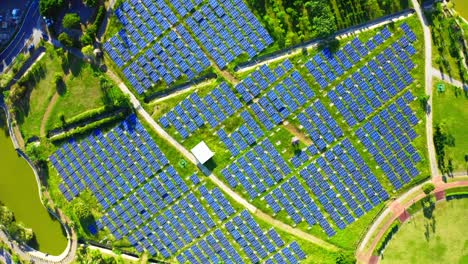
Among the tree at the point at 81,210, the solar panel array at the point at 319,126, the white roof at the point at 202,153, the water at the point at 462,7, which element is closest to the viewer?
the water at the point at 462,7

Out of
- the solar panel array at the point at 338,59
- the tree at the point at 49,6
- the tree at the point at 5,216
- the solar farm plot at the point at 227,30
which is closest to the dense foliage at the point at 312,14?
the solar farm plot at the point at 227,30

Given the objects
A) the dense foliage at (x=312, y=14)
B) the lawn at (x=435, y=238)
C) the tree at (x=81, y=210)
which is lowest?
the lawn at (x=435, y=238)

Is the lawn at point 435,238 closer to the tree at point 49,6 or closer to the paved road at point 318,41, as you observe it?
the paved road at point 318,41

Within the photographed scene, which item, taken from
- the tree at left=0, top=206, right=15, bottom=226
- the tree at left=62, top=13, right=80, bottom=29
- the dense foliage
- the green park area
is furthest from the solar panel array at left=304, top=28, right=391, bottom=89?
the tree at left=0, top=206, right=15, bottom=226

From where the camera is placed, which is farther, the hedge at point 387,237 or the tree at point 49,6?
the tree at point 49,6

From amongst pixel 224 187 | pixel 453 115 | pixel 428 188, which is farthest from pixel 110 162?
pixel 453 115

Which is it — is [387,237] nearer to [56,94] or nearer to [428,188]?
[428,188]
